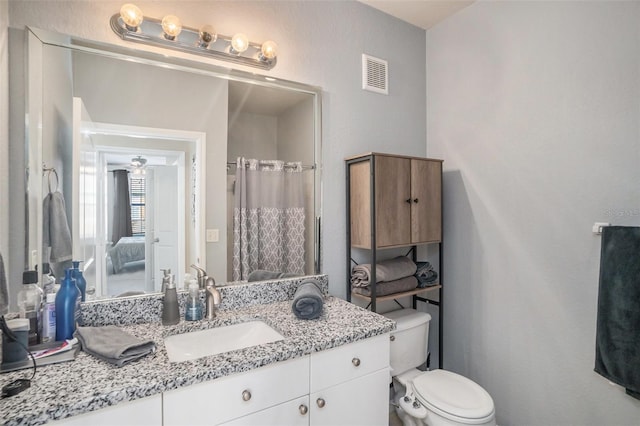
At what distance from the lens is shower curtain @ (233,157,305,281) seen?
1593mm

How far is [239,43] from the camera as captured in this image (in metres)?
1.49

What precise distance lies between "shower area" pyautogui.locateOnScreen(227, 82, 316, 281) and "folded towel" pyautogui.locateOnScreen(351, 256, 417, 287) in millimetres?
272

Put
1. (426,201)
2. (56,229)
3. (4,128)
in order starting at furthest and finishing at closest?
(426,201) < (56,229) < (4,128)

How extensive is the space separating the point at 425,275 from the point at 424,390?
640 mm

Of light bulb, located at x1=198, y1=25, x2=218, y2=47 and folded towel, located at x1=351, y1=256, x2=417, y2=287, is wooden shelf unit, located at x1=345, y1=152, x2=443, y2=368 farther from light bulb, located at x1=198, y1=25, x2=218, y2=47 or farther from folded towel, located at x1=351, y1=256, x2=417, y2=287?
light bulb, located at x1=198, y1=25, x2=218, y2=47

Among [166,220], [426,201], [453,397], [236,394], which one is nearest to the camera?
[236,394]

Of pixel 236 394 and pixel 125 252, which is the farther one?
pixel 125 252

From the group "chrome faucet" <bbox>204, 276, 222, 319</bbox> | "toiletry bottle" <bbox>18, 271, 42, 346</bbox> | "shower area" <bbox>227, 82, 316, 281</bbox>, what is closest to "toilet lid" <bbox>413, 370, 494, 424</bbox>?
"shower area" <bbox>227, 82, 316, 281</bbox>

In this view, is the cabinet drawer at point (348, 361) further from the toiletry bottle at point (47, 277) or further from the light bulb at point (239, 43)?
the light bulb at point (239, 43)

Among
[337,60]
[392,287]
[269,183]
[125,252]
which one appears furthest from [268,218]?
[337,60]

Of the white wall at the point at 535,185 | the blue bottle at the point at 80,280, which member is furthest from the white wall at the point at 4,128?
the white wall at the point at 535,185

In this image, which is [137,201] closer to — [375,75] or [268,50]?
[268,50]

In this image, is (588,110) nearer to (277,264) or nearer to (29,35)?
(277,264)

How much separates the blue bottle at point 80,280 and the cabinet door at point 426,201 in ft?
5.28
